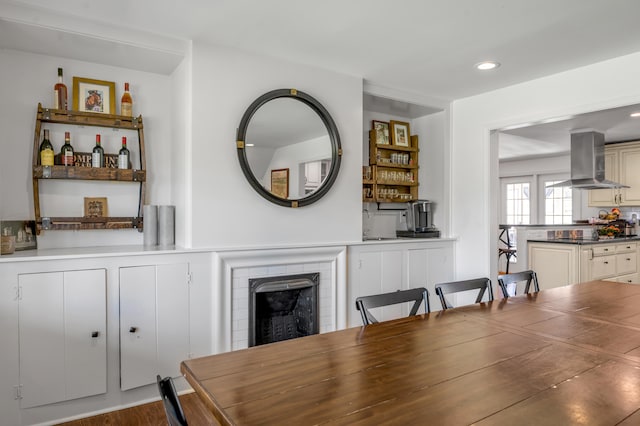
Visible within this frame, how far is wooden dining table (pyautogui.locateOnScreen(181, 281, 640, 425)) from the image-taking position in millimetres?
1033

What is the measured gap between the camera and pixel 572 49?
2998mm


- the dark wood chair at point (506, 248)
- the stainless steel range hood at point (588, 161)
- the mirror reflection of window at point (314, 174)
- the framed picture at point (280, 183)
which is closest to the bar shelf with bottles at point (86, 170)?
the framed picture at point (280, 183)

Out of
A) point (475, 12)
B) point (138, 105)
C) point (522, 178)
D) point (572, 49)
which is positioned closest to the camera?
point (475, 12)

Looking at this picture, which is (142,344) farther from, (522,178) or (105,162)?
(522,178)

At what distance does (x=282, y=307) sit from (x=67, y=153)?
6.33 feet

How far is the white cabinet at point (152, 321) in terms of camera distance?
2652mm

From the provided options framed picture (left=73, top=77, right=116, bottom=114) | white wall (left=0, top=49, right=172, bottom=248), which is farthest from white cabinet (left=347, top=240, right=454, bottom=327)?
framed picture (left=73, top=77, right=116, bottom=114)

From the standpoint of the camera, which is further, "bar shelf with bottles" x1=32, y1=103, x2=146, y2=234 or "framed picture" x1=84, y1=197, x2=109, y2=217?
"framed picture" x1=84, y1=197, x2=109, y2=217

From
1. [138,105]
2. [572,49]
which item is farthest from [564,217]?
[138,105]

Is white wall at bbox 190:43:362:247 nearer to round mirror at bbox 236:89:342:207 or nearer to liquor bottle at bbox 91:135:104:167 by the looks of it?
round mirror at bbox 236:89:342:207

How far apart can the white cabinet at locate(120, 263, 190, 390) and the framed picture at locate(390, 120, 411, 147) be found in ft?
8.90

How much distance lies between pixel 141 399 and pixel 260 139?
2.00 metres

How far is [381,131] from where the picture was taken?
4.43 metres

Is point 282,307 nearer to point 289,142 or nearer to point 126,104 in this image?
point 289,142
